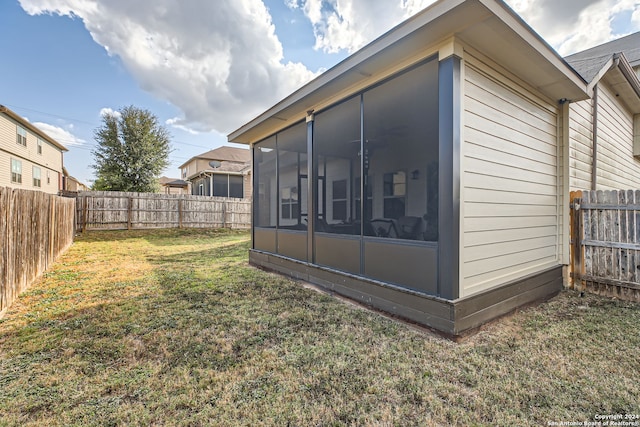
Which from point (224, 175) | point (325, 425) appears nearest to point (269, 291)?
point (325, 425)

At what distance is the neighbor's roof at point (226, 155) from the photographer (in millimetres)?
22016

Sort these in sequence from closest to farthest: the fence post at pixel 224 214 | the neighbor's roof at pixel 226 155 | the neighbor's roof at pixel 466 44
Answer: the neighbor's roof at pixel 466 44
the fence post at pixel 224 214
the neighbor's roof at pixel 226 155

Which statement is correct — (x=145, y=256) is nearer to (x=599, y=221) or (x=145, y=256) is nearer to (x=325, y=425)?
(x=325, y=425)

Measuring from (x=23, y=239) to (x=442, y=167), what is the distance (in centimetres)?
517

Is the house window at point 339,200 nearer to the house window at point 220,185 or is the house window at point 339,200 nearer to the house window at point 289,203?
the house window at point 289,203

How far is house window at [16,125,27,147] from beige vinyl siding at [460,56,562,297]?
21222 mm

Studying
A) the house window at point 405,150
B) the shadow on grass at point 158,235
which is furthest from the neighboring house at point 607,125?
the shadow on grass at point 158,235

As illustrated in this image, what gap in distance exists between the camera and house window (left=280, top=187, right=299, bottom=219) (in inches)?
190

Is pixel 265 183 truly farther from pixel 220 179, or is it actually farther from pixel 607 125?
pixel 220 179

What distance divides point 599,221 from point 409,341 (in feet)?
11.7

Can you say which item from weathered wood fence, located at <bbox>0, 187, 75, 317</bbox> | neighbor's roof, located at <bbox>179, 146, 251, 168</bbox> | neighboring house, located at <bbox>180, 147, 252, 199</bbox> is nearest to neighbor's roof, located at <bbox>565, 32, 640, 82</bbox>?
weathered wood fence, located at <bbox>0, 187, 75, 317</bbox>

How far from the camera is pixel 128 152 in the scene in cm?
1577

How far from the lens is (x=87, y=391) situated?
1.73m

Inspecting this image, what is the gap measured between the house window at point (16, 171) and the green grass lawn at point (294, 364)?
54.3 feet
